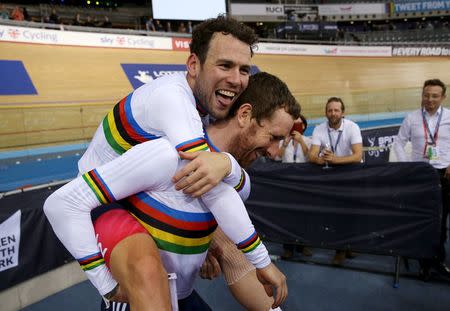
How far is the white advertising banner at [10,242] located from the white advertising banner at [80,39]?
10.2 metres

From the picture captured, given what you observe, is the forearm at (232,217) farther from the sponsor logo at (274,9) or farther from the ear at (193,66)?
the sponsor logo at (274,9)

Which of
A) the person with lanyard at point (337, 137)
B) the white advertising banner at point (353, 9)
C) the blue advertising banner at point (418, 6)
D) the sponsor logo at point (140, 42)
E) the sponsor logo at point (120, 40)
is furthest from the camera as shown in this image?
the blue advertising banner at point (418, 6)

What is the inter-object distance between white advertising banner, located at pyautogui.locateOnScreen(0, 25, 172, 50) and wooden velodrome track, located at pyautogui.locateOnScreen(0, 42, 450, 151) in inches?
7.8

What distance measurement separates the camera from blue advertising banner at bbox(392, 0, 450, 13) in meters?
30.7

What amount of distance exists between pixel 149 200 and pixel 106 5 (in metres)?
28.3

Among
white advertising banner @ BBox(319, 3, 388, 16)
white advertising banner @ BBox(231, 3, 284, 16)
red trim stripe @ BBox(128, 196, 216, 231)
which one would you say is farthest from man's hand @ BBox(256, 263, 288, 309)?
white advertising banner @ BBox(319, 3, 388, 16)

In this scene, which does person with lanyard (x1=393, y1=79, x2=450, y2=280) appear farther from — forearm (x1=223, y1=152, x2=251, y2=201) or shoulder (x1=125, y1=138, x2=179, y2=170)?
shoulder (x1=125, y1=138, x2=179, y2=170)

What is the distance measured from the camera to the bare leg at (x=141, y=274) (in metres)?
1.20

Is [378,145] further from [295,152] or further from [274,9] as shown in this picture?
[274,9]

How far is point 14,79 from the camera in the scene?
1122cm

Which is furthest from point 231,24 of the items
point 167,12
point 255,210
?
point 167,12

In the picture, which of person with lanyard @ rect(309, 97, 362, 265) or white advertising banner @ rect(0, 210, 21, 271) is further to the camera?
person with lanyard @ rect(309, 97, 362, 265)

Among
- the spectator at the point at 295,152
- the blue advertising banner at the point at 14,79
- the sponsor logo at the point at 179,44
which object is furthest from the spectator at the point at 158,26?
the spectator at the point at 295,152

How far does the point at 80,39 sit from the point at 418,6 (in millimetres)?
28175
